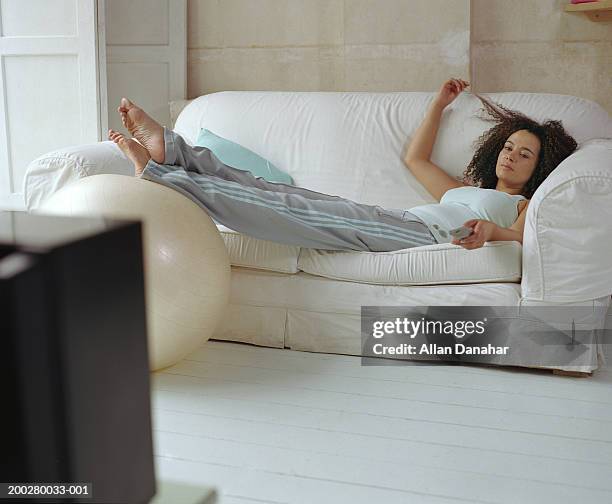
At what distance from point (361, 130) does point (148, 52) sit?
1285 millimetres

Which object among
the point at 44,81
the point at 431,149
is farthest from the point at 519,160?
the point at 44,81

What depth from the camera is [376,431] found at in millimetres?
1971

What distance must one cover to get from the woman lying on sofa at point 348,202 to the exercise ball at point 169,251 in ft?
0.50

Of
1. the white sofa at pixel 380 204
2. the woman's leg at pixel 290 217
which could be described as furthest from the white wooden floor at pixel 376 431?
the woman's leg at pixel 290 217

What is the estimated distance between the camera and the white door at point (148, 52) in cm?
376

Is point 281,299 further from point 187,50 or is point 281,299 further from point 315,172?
point 187,50

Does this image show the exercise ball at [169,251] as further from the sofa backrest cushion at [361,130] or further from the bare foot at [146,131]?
the sofa backrest cushion at [361,130]

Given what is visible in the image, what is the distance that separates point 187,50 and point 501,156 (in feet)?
5.80

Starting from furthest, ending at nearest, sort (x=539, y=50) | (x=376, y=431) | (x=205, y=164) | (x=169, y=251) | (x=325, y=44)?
(x=325, y=44), (x=539, y=50), (x=205, y=164), (x=169, y=251), (x=376, y=431)

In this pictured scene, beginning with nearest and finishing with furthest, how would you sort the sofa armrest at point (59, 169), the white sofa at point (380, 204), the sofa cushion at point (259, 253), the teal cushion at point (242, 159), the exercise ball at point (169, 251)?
1. the exercise ball at point (169, 251)
2. the white sofa at point (380, 204)
3. the sofa cushion at point (259, 253)
4. the sofa armrest at point (59, 169)
5. the teal cushion at point (242, 159)

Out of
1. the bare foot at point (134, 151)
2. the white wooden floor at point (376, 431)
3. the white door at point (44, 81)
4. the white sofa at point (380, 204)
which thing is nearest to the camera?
the white wooden floor at point (376, 431)

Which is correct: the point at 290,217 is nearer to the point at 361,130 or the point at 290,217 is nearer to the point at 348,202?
the point at 348,202

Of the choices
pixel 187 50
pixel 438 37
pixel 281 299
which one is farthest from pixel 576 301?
pixel 187 50

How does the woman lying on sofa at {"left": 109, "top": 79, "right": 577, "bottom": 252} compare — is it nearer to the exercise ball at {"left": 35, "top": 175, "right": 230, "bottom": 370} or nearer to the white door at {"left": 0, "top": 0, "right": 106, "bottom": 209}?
the exercise ball at {"left": 35, "top": 175, "right": 230, "bottom": 370}
